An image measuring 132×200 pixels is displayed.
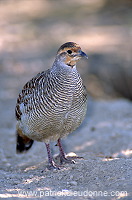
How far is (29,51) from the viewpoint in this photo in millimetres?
14352

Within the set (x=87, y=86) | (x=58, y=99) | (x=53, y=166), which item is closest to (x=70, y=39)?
(x=87, y=86)

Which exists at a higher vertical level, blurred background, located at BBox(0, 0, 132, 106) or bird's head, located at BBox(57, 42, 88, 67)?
blurred background, located at BBox(0, 0, 132, 106)

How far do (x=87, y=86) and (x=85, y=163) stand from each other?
5.50 meters

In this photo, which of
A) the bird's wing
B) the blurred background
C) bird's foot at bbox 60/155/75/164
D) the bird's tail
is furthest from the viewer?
the blurred background

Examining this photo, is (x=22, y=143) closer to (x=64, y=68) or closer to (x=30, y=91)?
(x=30, y=91)

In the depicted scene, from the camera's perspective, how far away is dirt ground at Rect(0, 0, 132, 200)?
5129 millimetres

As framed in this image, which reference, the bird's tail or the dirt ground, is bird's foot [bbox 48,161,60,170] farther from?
the bird's tail

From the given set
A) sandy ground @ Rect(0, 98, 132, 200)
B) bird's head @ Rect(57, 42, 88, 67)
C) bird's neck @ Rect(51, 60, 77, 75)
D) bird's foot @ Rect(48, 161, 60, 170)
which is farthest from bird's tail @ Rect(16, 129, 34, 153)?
bird's head @ Rect(57, 42, 88, 67)

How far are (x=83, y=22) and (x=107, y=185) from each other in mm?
14058

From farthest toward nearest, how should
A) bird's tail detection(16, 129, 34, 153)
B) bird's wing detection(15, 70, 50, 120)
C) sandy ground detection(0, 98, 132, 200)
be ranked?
bird's tail detection(16, 129, 34, 153) → bird's wing detection(15, 70, 50, 120) → sandy ground detection(0, 98, 132, 200)

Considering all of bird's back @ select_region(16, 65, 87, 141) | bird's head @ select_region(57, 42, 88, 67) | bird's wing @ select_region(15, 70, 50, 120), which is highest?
bird's head @ select_region(57, 42, 88, 67)

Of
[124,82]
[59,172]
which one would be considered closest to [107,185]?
[59,172]

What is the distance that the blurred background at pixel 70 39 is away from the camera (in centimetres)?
1166

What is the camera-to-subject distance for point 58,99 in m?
5.50
